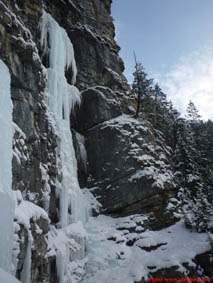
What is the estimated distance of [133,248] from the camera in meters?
14.6

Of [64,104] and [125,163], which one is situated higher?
[64,104]

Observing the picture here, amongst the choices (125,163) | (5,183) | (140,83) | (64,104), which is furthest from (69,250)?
(140,83)

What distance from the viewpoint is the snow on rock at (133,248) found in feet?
42.3

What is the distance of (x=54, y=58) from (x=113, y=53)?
33.0ft

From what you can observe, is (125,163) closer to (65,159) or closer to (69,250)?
(65,159)

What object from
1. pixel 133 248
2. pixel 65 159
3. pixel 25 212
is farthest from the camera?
pixel 65 159

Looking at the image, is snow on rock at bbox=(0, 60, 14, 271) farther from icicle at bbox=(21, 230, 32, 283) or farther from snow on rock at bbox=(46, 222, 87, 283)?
snow on rock at bbox=(46, 222, 87, 283)

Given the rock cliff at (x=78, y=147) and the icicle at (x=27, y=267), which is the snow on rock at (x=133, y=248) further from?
the icicle at (x=27, y=267)

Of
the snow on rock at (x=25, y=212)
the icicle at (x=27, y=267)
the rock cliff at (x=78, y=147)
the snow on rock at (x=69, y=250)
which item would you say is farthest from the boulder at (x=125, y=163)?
the icicle at (x=27, y=267)

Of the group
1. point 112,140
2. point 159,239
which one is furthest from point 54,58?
point 159,239

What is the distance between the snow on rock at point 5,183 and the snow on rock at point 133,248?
766 cm

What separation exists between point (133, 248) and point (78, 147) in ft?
27.3

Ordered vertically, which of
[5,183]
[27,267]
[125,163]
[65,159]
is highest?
[65,159]

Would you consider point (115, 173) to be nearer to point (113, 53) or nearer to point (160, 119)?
point (160, 119)
